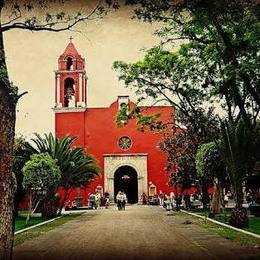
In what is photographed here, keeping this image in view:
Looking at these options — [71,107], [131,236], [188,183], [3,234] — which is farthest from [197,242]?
[188,183]

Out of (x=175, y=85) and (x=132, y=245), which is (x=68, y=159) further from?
(x=132, y=245)

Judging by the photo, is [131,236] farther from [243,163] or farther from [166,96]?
[166,96]

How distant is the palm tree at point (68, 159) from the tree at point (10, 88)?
33.8 ft

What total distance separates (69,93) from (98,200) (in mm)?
6256

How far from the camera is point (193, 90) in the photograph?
→ 46.6 feet

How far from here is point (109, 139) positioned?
875 inches

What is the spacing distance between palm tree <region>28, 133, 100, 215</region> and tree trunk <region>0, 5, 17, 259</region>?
Answer: 10926mm

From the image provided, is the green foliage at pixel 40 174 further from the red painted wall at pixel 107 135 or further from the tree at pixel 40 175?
the red painted wall at pixel 107 135

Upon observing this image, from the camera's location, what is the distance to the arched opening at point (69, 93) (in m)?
17.5

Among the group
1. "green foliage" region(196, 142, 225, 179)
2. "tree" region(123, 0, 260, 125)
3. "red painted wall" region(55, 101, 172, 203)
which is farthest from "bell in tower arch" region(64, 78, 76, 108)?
"tree" region(123, 0, 260, 125)

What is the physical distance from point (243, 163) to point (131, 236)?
3.19 meters

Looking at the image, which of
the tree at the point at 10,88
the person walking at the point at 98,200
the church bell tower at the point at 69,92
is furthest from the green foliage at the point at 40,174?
the tree at the point at 10,88

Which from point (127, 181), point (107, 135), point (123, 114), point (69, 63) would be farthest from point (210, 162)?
point (127, 181)

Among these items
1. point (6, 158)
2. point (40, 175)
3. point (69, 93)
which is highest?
point (69, 93)
